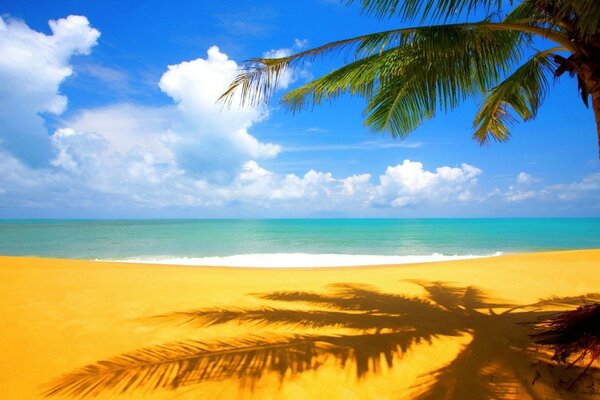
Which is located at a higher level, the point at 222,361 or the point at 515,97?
the point at 515,97

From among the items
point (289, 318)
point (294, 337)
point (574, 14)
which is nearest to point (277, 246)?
point (289, 318)

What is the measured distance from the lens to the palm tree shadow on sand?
2650 millimetres

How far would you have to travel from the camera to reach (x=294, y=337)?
354 centimetres

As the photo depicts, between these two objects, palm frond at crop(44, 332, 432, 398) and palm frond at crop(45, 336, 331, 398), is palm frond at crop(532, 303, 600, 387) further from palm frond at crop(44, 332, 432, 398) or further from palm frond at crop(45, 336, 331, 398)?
palm frond at crop(45, 336, 331, 398)

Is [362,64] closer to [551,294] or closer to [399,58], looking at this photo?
[399,58]

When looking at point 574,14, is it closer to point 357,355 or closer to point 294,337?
point 357,355

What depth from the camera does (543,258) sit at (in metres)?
10.9

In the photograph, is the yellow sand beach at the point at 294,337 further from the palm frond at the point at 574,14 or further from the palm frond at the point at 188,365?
the palm frond at the point at 574,14

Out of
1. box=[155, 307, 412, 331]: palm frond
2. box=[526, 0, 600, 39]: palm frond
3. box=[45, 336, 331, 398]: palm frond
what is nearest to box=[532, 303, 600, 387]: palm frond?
box=[155, 307, 412, 331]: palm frond

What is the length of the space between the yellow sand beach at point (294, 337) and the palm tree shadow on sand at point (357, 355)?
0.05 ft

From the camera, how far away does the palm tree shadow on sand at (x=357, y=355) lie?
2.65 metres

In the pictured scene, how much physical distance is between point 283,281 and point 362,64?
5.03m

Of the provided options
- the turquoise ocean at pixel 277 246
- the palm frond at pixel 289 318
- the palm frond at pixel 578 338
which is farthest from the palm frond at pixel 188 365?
the turquoise ocean at pixel 277 246

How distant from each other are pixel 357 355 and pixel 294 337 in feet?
2.46
